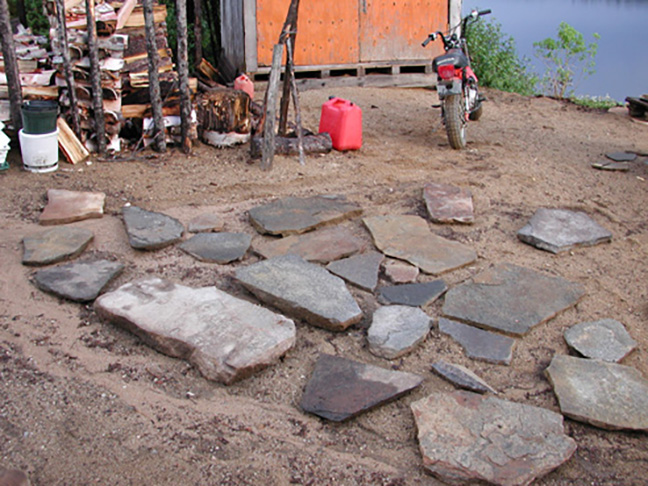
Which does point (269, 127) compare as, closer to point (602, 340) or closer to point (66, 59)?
point (66, 59)

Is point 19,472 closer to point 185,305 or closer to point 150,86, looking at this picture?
point 185,305

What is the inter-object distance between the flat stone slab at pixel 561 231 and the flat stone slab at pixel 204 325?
2226 millimetres

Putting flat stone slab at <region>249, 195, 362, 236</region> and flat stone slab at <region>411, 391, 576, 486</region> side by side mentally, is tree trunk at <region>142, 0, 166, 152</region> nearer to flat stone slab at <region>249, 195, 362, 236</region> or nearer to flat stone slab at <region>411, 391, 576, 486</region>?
flat stone slab at <region>249, 195, 362, 236</region>

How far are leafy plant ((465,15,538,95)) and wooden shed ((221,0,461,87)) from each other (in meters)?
1.24

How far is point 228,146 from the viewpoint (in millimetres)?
6703

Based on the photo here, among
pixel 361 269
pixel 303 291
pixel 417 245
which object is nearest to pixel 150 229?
pixel 303 291

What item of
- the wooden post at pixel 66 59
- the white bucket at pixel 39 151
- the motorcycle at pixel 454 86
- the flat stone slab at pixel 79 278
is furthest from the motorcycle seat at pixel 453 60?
the flat stone slab at pixel 79 278

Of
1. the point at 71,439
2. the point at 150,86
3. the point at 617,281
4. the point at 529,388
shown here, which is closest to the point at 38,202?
the point at 150,86

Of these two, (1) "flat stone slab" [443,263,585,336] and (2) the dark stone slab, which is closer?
(1) "flat stone slab" [443,263,585,336]

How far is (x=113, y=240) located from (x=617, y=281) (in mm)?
3514

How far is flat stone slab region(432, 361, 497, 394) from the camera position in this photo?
307cm

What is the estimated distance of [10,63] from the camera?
573cm

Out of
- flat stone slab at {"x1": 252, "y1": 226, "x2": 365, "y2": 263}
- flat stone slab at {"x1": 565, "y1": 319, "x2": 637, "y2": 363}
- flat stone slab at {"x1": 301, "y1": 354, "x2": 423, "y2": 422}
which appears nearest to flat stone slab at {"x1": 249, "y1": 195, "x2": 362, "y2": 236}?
flat stone slab at {"x1": 252, "y1": 226, "x2": 365, "y2": 263}

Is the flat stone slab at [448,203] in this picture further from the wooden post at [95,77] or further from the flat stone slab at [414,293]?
the wooden post at [95,77]
